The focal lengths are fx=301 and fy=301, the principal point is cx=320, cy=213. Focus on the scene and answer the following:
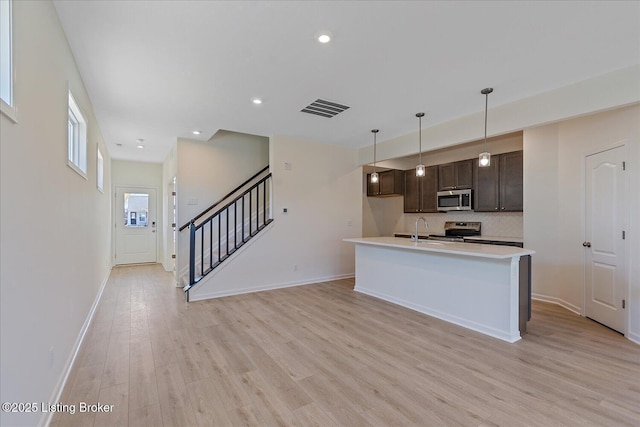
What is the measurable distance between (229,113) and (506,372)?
435 centimetres

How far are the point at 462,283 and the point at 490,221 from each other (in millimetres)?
2628

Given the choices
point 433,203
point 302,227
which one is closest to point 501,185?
point 433,203

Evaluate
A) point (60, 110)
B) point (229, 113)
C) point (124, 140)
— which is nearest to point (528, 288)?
point (229, 113)

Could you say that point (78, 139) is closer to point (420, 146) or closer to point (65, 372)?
point (65, 372)

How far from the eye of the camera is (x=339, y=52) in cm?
268

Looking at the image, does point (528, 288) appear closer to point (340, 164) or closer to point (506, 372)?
point (506, 372)

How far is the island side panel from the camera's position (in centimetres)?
323

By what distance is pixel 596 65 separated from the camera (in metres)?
2.87

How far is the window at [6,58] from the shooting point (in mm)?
1392

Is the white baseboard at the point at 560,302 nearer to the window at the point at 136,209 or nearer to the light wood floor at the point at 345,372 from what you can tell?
the light wood floor at the point at 345,372

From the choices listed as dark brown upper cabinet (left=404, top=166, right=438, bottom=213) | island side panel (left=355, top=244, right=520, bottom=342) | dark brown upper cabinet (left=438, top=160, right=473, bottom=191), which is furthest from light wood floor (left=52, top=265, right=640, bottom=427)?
dark brown upper cabinet (left=404, top=166, right=438, bottom=213)

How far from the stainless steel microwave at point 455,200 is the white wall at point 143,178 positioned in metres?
6.88

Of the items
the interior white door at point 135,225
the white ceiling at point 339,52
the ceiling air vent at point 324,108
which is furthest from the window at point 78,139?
the interior white door at point 135,225

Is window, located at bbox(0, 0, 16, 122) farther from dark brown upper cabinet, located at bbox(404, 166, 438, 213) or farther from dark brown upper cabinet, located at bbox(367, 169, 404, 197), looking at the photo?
dark brown upper cabinet, located at bbox(367, 169, 404, 197)
